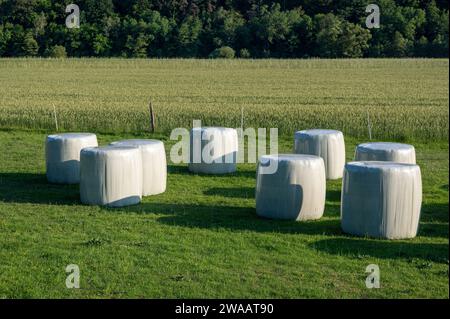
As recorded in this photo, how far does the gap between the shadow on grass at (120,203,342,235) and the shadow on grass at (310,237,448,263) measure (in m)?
0.65

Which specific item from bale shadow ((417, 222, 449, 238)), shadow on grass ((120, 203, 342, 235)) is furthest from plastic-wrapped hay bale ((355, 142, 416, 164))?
shadow on grass ((120, 203, 342, 235))

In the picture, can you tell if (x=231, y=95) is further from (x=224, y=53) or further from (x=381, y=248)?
(x=224, y=53)

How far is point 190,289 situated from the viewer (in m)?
8.12

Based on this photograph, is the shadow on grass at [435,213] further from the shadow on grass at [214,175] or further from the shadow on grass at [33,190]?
the shadow on grass at [33,190]

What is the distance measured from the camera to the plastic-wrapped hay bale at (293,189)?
37.8ft

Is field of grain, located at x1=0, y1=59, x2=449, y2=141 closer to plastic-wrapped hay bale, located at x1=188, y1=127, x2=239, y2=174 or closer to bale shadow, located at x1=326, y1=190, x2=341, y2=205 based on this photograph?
bale shadow, located at x1=326, y1=190, x2=341, y2=205

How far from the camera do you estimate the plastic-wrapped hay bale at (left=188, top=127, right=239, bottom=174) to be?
16.1 m

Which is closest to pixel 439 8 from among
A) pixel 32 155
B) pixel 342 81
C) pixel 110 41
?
pixel 342 81

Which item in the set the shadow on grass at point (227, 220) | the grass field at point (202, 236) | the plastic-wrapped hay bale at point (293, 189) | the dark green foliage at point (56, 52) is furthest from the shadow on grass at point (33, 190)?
the dark green foliage at point (56, 52)

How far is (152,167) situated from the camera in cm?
1390

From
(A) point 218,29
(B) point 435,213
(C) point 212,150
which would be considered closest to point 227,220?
(B) point 435,213
